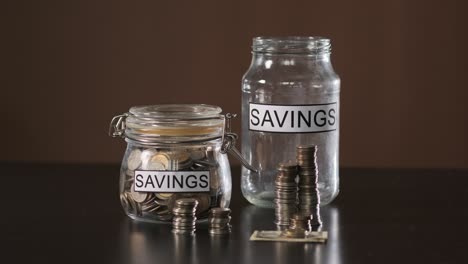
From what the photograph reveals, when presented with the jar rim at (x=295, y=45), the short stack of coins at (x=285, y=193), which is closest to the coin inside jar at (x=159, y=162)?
the short stack of coins at (x=285, y=193)

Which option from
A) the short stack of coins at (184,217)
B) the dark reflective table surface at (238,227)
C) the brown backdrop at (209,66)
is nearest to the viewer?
the dark reflective table surface at (238,227)

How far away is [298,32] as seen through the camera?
3076mm

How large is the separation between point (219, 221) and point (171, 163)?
9 cm

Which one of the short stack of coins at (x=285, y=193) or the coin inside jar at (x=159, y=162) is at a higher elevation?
the coin inside jar at (x=159, y=162)

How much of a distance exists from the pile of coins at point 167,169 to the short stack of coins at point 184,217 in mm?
28

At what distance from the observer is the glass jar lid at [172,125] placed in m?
1.33

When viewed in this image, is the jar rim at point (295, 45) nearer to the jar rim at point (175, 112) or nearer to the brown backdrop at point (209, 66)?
the jar rim at point (175, 112)

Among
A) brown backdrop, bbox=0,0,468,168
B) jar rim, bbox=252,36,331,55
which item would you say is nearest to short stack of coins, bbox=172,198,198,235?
jar rim, bbox=252,36,331,55

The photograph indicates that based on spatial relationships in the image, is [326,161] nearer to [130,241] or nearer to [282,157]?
[282,157]

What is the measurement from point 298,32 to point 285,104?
1660mm

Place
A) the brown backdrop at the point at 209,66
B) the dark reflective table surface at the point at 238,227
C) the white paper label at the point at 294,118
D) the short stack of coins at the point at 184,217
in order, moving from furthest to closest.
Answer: the brown backdrop at the point at 209,66, the white paper label at the point at 294,118, the short stack of coins at the point at 184,217, the dark reflective table surface at the point at 238,227

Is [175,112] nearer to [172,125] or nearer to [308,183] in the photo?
[172,125]

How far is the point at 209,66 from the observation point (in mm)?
3100
